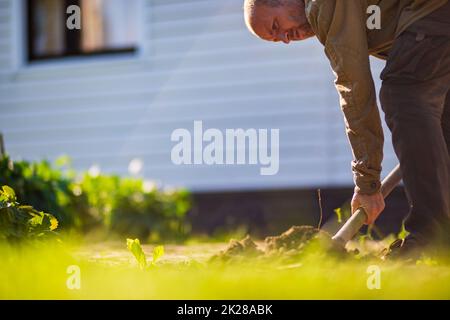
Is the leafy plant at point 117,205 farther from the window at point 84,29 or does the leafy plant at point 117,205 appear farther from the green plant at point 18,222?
the window at point 84,29

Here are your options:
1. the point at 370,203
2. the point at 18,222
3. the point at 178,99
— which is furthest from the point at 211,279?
the point at 178,99

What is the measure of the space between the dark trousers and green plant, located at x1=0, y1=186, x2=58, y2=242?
120cm

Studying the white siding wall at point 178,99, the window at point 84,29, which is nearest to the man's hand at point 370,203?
the white siding wall at point 178,99

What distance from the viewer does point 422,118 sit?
9.48ft

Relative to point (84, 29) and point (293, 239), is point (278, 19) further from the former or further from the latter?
point (84, 29)

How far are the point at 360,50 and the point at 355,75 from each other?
0.28 feet

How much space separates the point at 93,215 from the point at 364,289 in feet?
12.6

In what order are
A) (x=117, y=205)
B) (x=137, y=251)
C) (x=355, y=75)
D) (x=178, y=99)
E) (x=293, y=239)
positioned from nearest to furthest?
(x=137, y=251)
(x=355, y=75)
(x=293, y=239)
(x=117, y=205)
(x=178, y=99)

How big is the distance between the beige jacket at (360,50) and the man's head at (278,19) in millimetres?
80

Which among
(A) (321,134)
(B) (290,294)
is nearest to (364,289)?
(B) (290,294)

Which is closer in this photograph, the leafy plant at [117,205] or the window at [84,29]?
the leafy plant at [117,205]

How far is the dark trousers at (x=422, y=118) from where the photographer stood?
2.89 metres

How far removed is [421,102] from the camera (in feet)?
9.53
